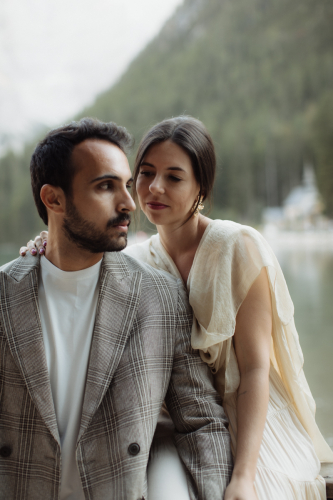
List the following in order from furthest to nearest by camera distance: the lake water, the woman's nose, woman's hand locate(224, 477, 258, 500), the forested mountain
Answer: the forested mountain, the lake water, the woman's nose, woman's hand locate(224, 477, 258, 500)

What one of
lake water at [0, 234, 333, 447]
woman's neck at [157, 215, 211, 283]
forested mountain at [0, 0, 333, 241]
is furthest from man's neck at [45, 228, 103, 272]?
forested mountain at [0, 0, 333, 241]

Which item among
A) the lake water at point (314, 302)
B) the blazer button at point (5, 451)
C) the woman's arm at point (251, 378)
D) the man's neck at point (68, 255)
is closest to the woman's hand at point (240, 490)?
the woman's arm at point (251, 378)

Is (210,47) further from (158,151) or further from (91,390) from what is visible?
(91,390)

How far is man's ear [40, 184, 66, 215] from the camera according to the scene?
0.96 m

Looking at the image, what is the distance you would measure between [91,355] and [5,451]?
0.92ft

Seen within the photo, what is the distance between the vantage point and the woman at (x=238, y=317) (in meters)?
0.96

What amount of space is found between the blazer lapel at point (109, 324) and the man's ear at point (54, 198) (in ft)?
0.56

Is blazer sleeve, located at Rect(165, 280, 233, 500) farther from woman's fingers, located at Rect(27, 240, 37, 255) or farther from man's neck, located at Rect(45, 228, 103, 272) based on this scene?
woman's fingers, located at Rect(27, 240, 37, 255)

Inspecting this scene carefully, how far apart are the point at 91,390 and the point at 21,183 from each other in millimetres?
4535

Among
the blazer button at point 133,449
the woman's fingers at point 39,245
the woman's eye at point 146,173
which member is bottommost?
the blazer button at point 133,449

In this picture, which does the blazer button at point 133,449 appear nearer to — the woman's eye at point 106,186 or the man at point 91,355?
the man at point 91,355

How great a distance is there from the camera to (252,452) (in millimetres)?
898

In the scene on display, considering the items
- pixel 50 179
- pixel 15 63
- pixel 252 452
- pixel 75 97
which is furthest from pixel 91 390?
pixel 15 63

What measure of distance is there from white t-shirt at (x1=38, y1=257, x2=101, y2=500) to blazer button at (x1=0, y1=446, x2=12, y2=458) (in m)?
0.12
